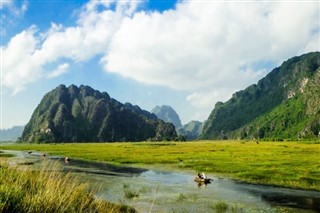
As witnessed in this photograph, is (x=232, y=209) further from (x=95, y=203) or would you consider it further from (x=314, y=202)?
(x=95, y=203)

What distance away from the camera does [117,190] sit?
37.5 m

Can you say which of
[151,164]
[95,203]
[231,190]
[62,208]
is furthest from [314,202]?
[151,164]

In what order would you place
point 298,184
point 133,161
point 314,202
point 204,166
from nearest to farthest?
point 314,202, point 298,184, point 204,166, point 133,161

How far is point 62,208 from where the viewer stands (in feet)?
33.6

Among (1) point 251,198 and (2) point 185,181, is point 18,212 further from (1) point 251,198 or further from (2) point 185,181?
(2) point 185,181

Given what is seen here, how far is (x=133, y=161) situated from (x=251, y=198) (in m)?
46.4

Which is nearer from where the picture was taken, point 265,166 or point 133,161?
point 265,166

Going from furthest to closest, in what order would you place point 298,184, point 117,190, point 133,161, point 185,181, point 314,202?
point 133,161
point 185,181
point 298,184
point 117,190
point 314,202

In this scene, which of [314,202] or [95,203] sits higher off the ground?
[95,203]

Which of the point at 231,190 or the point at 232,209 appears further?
the point at 231,190

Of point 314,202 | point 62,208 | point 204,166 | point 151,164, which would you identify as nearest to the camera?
point 62,208

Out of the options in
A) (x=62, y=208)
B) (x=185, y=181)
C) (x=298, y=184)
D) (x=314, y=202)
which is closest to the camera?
(x=62, y=208)

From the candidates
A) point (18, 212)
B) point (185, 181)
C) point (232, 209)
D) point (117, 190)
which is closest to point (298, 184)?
point (185, 181)

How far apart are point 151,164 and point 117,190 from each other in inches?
1430
